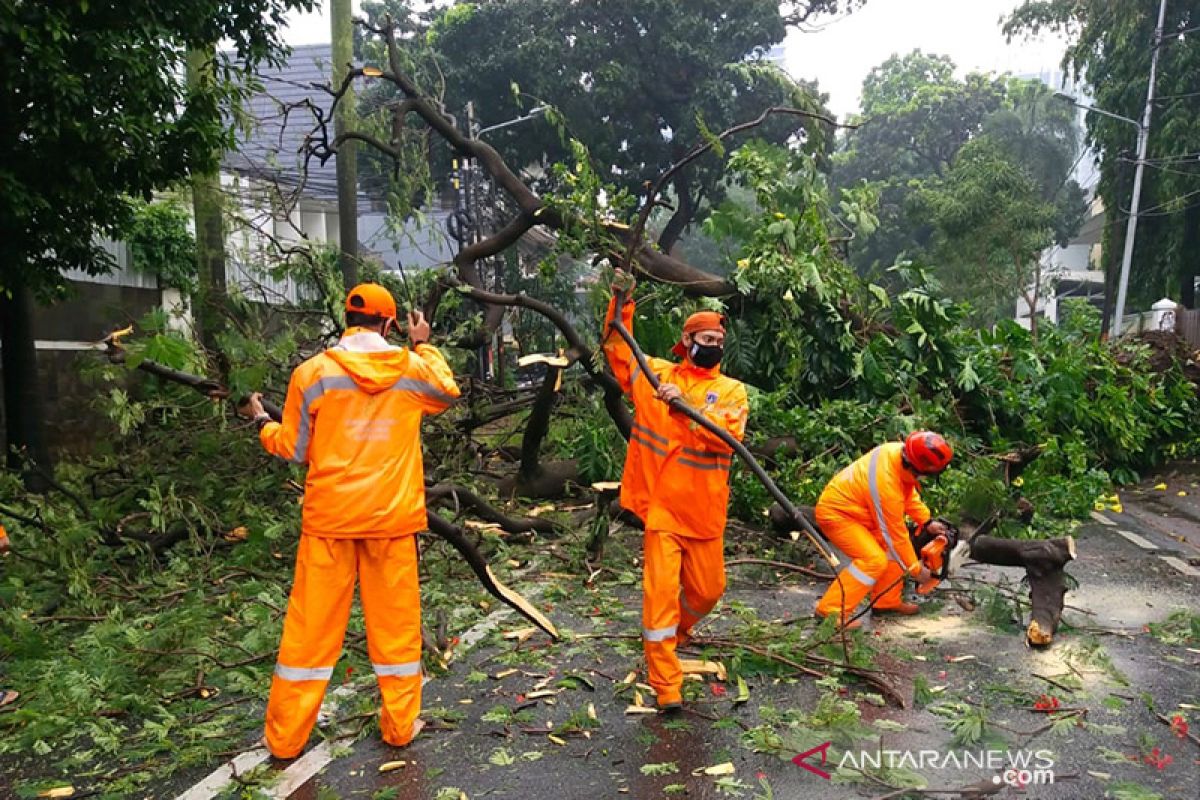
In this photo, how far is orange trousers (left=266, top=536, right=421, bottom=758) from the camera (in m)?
3.64

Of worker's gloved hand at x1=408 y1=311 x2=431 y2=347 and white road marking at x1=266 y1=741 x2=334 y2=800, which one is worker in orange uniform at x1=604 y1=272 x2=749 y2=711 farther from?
white road marking at x1=266 y1=741 x2=334 y2=800

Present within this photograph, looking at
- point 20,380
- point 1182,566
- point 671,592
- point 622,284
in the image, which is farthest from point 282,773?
point 20,380

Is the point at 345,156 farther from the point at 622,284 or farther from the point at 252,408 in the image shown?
the point at 252,408

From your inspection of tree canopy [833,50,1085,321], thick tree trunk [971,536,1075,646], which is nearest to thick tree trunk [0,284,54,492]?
thick tree trunk [971,536,1075,646]

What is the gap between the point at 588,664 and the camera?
483 cm

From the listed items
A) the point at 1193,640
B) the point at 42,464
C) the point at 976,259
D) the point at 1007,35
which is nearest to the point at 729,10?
the point at 1007,35

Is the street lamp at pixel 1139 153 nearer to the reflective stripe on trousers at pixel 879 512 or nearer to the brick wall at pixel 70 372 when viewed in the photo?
the reflective stripe on trousers at pixel 879 512

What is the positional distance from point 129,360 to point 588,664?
2803 millimetres

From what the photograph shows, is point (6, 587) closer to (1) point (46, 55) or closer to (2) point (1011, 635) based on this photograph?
(1) point (46, 55)

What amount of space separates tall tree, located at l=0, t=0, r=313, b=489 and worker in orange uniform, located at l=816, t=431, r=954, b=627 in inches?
217

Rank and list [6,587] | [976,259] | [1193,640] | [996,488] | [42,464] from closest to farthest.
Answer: [1193,640] → [6,587] → [996,488] → [42,464] → [976,259]

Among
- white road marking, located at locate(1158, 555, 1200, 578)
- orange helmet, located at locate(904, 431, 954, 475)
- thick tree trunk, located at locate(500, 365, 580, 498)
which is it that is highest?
orange helmet, located at locate(904, 431, 954, 475)

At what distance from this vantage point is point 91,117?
21.2 feet

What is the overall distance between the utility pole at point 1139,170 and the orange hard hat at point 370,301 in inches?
781
